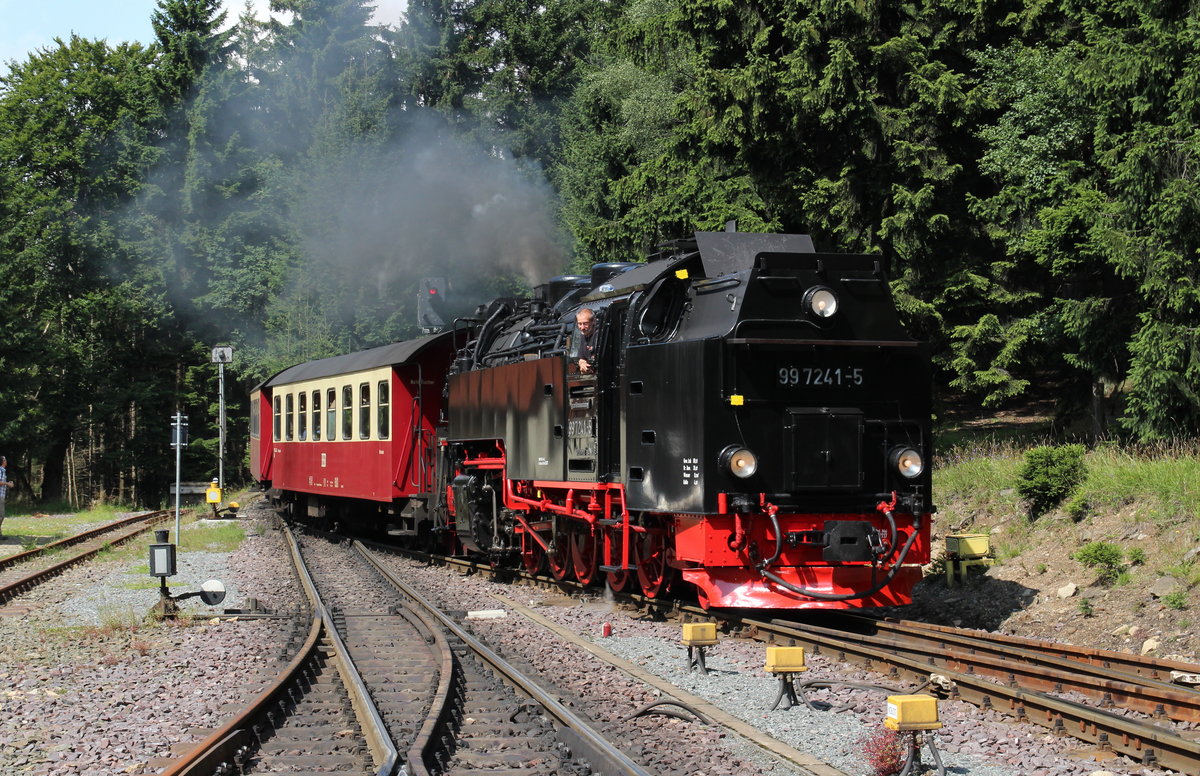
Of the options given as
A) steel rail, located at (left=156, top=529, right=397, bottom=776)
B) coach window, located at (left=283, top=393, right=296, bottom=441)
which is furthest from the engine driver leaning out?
coach window, located at (left=283, top=393, right=296, bottom=441)

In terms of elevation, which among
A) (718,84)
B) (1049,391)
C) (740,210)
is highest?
(718,84)

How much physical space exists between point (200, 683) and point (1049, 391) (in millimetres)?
18342

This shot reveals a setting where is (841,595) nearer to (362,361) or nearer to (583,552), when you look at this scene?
(583,552)

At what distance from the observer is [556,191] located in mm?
38562

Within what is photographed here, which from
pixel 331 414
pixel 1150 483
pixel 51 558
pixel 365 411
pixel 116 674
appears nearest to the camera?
pixel 116 674

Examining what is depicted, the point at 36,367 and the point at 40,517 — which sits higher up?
the point at 36,367

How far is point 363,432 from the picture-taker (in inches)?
743

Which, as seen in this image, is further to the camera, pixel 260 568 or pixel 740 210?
pixel 740 210

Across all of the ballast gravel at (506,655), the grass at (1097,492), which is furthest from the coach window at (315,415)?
the grass at (1097,492)

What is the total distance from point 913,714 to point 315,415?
58.3 ft

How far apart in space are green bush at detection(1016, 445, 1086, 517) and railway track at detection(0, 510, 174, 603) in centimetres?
1159

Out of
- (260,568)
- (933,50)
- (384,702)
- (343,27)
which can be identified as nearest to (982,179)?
(933,50)

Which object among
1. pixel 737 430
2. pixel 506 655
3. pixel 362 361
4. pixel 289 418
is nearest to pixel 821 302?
pixel 737 430

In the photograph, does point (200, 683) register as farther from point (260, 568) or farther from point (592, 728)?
point (260, 568)
